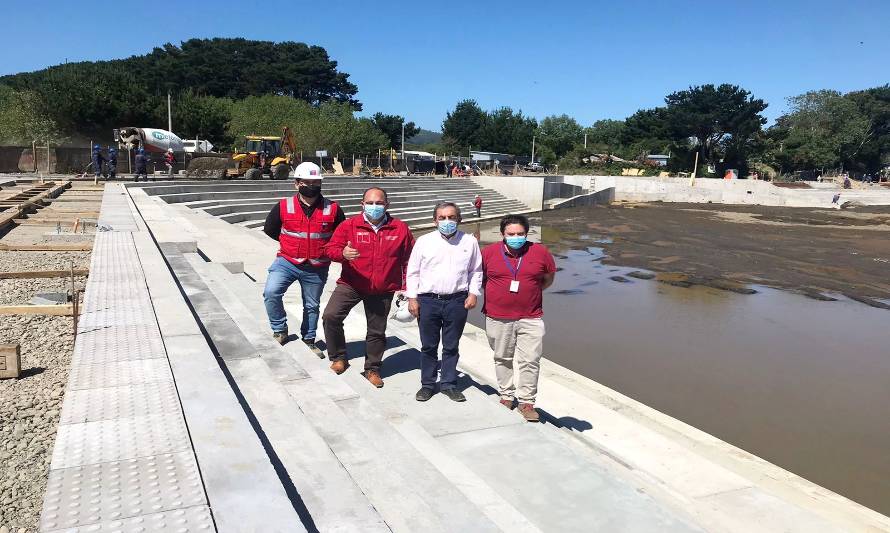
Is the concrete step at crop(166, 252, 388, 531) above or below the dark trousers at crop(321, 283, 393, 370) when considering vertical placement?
below

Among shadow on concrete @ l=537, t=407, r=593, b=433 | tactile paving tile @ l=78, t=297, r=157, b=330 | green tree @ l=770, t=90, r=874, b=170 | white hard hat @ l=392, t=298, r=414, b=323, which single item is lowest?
shadow on concrete @ l=537, t=407, r=593, b=433

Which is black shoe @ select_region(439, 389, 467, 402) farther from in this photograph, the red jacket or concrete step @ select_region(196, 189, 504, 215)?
concrete step @ select_region(196, 189, 504, 215)

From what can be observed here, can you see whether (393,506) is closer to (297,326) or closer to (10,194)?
(297,326)

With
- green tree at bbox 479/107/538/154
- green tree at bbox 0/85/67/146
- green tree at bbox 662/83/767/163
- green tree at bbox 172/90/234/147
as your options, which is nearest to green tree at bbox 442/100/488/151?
green tree at bbox 479/107/538/154

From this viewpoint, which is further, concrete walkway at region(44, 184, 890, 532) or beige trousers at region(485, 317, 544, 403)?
beige trousers at region(485, 317, 544, 403)

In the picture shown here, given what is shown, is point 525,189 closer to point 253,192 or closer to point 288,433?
point 253,192

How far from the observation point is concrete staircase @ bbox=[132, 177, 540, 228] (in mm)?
18844

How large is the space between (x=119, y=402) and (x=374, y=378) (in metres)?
1.99

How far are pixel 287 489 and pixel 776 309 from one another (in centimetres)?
1191

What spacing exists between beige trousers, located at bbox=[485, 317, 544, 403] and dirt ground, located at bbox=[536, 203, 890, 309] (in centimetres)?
1141

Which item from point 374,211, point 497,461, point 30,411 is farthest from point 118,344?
point 497,461

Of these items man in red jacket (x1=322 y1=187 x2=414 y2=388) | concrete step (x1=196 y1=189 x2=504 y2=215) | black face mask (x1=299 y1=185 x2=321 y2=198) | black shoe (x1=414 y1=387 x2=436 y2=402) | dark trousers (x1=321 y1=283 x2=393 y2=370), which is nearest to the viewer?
black shoe (x1=414 y1=387 x2=436 y2=402)

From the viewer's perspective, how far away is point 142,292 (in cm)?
577

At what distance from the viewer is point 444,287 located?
4559mm
